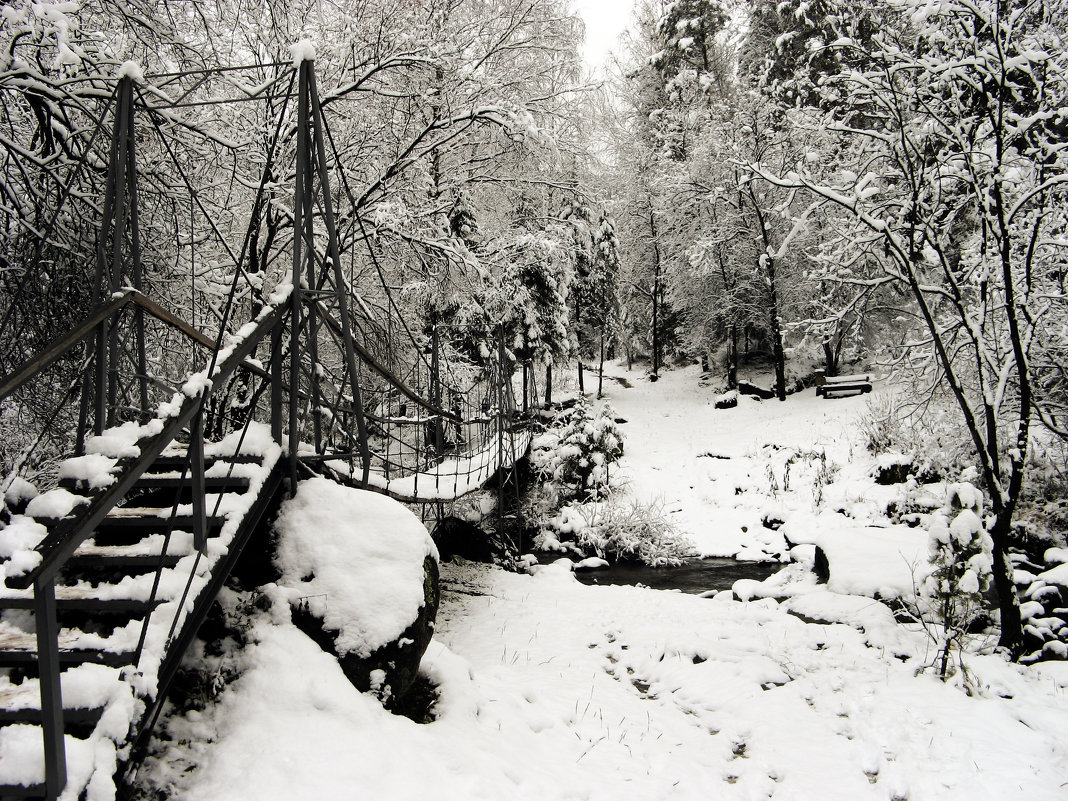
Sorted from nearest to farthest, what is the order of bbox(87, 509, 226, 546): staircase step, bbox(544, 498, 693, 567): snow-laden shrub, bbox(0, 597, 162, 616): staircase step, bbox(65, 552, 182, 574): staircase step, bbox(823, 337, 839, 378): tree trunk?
bbox(0, 597, 162, 616): staircase step → bbox(65, 552, 182, 574): staircase step → bbox(87, 509, 226, 546): staircase step → bbox(544, 498, 693, 567): snow-laden shrub → bbox(823, 337, 839, 378): tree trunk

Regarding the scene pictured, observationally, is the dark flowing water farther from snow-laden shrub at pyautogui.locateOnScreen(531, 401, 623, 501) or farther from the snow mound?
the snow mound

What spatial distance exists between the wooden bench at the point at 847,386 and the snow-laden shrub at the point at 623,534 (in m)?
9.64

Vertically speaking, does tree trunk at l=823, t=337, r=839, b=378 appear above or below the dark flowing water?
above

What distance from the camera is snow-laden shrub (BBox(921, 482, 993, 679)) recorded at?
4664mm

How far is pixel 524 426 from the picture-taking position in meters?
10.4

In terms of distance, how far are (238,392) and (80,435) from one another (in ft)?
7.78

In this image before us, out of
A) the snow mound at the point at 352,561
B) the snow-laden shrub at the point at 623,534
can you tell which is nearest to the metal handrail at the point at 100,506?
the snow mound at the point at 352,561

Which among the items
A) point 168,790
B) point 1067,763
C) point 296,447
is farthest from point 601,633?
point 168,790

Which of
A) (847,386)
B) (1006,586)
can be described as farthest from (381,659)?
(847,386)

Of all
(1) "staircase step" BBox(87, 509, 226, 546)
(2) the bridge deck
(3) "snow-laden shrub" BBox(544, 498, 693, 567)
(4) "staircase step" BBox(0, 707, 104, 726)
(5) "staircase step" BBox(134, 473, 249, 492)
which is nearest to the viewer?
(4) "staircase step" BBox(0, 707, 104, 726)

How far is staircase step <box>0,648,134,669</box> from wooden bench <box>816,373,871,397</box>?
1795 cm

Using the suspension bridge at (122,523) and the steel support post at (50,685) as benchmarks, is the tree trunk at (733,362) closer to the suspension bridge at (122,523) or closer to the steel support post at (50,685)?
the suspension bridge at (122,523)

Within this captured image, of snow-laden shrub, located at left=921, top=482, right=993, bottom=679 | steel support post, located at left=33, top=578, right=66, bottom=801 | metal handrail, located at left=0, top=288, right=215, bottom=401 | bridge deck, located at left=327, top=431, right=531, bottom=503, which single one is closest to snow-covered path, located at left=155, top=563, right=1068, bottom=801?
snow-laden shrub, located at left=921, top=482, right=993, bottom=679

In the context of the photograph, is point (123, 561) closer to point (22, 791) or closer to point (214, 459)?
point (214, 459)
